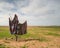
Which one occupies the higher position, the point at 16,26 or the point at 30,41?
the point at 16,26

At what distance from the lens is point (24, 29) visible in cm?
3653

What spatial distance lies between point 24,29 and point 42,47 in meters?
8.83

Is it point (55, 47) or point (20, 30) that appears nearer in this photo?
point (55, 47)

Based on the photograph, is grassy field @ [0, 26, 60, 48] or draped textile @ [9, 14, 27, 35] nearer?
grassy field @ [0, 26, 60, 48]

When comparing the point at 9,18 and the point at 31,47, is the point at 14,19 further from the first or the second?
the point at 31,47

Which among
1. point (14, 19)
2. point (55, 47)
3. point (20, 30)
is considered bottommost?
point (55, 47)

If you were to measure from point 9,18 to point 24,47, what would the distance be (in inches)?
348

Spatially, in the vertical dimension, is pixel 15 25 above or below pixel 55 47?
above

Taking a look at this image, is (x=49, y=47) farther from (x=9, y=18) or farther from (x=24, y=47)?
(x=9, y=18)

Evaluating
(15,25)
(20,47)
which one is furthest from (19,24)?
(20,47)

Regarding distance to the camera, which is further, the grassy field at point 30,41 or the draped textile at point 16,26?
the draped textile at point 16,26

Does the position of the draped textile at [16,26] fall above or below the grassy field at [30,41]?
above

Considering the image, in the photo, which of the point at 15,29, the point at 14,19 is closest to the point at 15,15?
the point at 14,19

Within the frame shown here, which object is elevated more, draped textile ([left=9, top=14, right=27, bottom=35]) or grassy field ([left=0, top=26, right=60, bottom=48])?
draped textile ([left=9, top=14, right=27, bottom=35])
